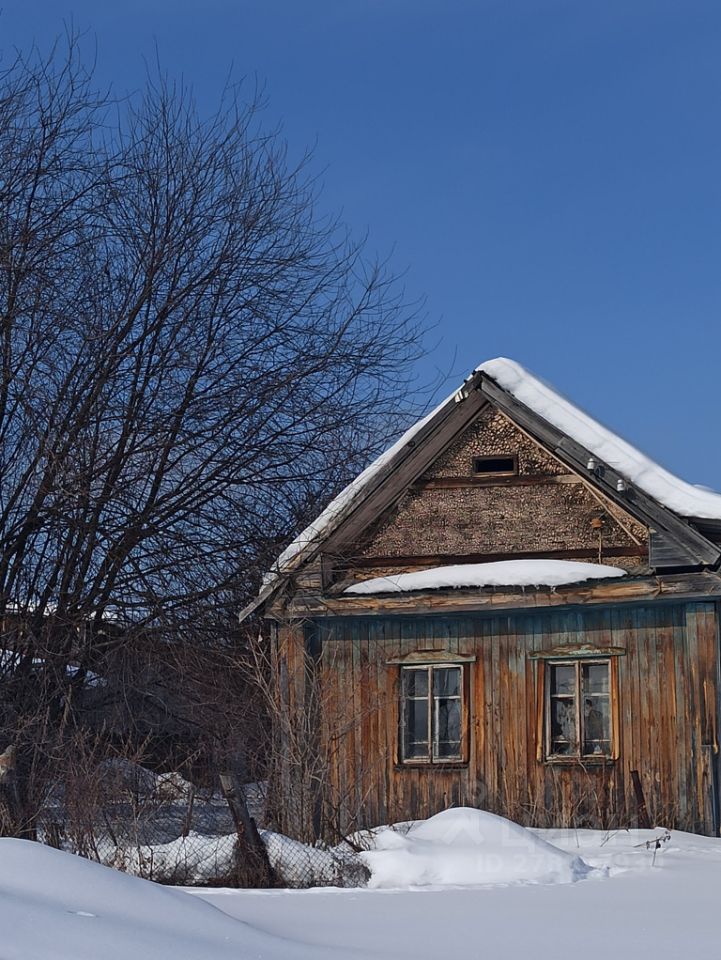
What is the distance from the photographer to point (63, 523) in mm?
18234

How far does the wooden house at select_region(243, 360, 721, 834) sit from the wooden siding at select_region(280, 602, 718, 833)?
2cm

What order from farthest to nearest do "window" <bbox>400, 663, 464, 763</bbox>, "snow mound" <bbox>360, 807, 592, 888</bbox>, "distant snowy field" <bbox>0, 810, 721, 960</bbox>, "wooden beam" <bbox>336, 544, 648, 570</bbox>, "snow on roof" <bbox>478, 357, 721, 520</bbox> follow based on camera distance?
"window" <bbox>400, 663, 464, 763</bbox> < "wooden beam" <bbox>336, 544, 648, 570</bbox> < "snow on roof" <bbox>478, 357, 721, 520</bbox> < "snow mound" <bbox>360, 807, 592, 888</bbox> < "distant snowy field" <bbox>0, 810, 721, 960</bbox>

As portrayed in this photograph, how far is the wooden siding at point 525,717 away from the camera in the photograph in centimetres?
1388

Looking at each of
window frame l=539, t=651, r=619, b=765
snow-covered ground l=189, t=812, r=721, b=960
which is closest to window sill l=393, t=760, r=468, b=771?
window frame l=539, t=651, r=619, b=765

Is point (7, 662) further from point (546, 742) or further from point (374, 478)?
point (546, 742)

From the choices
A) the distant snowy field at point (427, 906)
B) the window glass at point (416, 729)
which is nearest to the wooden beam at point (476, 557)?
the window glass at point (416, 729)

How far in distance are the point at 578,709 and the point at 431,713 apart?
1707 mm

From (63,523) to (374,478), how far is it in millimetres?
5352

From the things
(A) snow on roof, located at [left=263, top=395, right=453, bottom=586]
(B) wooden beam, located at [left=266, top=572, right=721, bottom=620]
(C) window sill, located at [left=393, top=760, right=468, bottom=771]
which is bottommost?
(C) window sill, located at [left=393, top=760, right=468, bottom=771]

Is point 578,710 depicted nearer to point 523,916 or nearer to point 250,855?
point 250,855

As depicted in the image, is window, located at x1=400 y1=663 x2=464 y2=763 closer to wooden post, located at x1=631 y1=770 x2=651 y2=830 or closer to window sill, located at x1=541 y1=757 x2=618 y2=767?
window sill, located at x1=541 y1=757 x2=618 y2=767

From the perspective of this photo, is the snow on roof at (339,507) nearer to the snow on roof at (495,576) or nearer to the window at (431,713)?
the snow on roof at (495,576)

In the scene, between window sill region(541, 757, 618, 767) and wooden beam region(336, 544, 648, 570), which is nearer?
window sill region(541, 757, 618, 767)

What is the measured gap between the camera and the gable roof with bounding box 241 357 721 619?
46.2 ft
